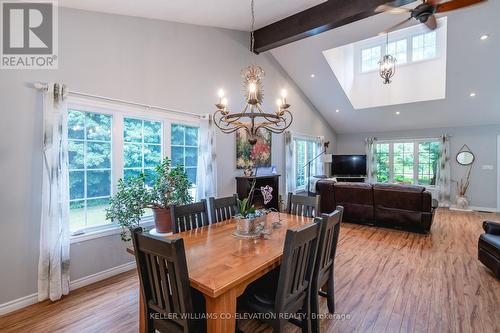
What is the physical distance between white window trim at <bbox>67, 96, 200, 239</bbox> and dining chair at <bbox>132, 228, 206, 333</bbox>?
179cm

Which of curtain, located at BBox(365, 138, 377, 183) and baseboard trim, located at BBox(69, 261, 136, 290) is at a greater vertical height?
curtain, located at BBox(365, 138, 377, 183)

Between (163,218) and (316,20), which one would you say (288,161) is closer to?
(316,20)

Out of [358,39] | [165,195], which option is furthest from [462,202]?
[165,195]

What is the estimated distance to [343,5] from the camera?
361 cm

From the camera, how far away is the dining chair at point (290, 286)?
4.97 ft

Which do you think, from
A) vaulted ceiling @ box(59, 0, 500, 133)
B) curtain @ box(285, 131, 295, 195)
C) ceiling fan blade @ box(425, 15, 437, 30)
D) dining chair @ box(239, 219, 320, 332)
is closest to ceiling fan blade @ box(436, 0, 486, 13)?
ceiling fan blade @ box(425, 15, 437, 30)

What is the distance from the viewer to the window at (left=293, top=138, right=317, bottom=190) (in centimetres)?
691

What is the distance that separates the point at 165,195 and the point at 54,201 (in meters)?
1.08

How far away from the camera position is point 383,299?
2.56 m

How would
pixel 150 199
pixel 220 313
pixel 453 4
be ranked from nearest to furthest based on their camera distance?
pixel 220 313 → pixel 453 4 → pixel 150 199

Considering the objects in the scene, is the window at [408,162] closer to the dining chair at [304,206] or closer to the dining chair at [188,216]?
the dining chair at [304,206]

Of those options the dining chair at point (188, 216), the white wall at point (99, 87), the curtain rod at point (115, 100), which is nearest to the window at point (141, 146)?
the curtain rod at point (115, 100)

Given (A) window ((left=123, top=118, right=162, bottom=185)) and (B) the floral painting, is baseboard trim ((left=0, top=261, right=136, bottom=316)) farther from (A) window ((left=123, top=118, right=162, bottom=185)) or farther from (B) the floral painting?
(B) the floral painting

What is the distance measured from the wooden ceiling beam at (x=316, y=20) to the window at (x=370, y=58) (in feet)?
12.4
